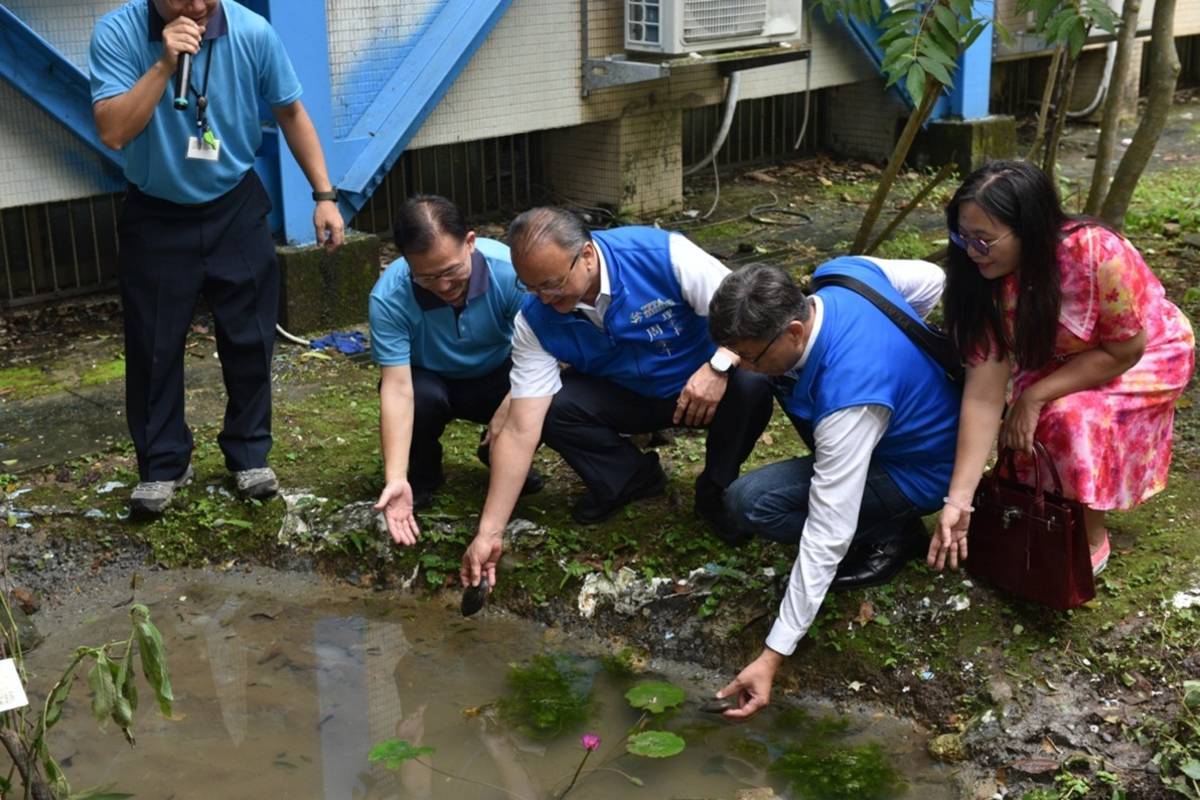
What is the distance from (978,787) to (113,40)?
132 inches

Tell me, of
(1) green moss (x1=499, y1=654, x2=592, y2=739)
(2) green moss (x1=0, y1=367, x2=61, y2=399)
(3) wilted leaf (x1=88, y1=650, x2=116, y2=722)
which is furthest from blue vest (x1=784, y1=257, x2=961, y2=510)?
(2) green moss (x1=0, y1=367, x2=61, y2=399)

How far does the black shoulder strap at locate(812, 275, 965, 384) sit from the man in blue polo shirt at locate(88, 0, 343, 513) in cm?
190

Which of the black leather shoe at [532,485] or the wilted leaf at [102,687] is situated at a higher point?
the wilted leaf at [102,687]

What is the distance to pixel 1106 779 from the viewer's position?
351cm

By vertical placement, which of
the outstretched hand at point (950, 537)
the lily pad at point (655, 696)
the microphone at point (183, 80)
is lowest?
the lily pad at point (655, 696)

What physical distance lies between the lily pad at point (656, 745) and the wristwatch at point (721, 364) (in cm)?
105

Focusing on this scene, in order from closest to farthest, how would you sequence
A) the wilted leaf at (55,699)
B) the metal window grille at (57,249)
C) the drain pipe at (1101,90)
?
the wilted leaf at (55,699) → the metal window grille at (57,249) → the drain pipe at (1101,90)

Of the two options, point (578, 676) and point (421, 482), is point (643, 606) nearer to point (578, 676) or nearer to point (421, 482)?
point (578, 676)

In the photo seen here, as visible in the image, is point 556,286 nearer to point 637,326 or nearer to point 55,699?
point 637,326

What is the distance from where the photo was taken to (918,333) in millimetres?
3969

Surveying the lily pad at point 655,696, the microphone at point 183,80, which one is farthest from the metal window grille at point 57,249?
the lily pad at point 655,696

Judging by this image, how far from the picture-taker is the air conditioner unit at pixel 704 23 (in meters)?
7.66

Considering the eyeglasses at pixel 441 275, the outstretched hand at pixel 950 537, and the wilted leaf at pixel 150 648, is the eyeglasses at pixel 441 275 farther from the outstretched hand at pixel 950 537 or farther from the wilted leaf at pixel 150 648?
the wilted leaf at pixel 150 648

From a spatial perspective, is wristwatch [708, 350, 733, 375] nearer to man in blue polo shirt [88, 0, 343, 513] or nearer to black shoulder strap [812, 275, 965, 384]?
black shoulder strap [812, 275, 965, 384]
